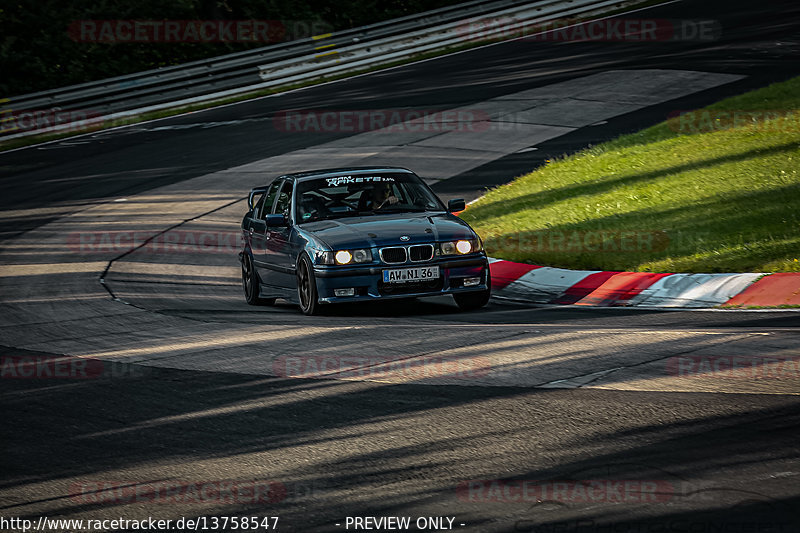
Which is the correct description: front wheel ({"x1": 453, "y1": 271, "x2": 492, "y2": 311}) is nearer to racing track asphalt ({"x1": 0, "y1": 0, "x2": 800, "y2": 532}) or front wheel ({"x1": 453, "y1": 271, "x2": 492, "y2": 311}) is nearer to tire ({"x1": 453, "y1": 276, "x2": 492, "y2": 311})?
tire ({"x1": 453, "y1": 276, "x2": 492, "y2": 311})

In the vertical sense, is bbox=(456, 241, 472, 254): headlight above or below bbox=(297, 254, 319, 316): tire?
above

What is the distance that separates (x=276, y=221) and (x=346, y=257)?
143 centimetres

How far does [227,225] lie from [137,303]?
240 inches

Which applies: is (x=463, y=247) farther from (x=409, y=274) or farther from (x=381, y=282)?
(x=381, y=282)

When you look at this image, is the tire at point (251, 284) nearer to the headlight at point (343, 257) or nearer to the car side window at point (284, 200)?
the car side window at point (284, 200)

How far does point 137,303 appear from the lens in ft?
39.0

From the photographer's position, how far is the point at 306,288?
35.8ft

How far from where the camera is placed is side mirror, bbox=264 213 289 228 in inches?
454

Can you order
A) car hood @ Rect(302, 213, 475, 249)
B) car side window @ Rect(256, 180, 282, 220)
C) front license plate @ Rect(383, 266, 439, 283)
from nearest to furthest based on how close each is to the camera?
1. front license plate @ Rect(383, 266, 439, 283)
2. car hood @ Rect(302, 213, 475, 249)
3. car side window @ Rect(256, 180, 282, 220)

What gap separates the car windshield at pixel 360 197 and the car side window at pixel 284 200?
0.19 meters

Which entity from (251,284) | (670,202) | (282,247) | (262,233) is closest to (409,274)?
(282,247)

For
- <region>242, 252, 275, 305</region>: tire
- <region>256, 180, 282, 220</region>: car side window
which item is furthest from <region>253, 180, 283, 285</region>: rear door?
<region>242, 252, 275, 305</region>: tire

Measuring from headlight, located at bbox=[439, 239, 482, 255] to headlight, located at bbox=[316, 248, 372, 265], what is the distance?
29.1 inches

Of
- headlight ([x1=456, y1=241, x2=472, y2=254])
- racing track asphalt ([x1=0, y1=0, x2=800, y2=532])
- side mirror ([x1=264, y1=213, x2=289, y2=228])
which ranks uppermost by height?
side mirror ([x1=264, y1=213, x2=289, y2=228])
